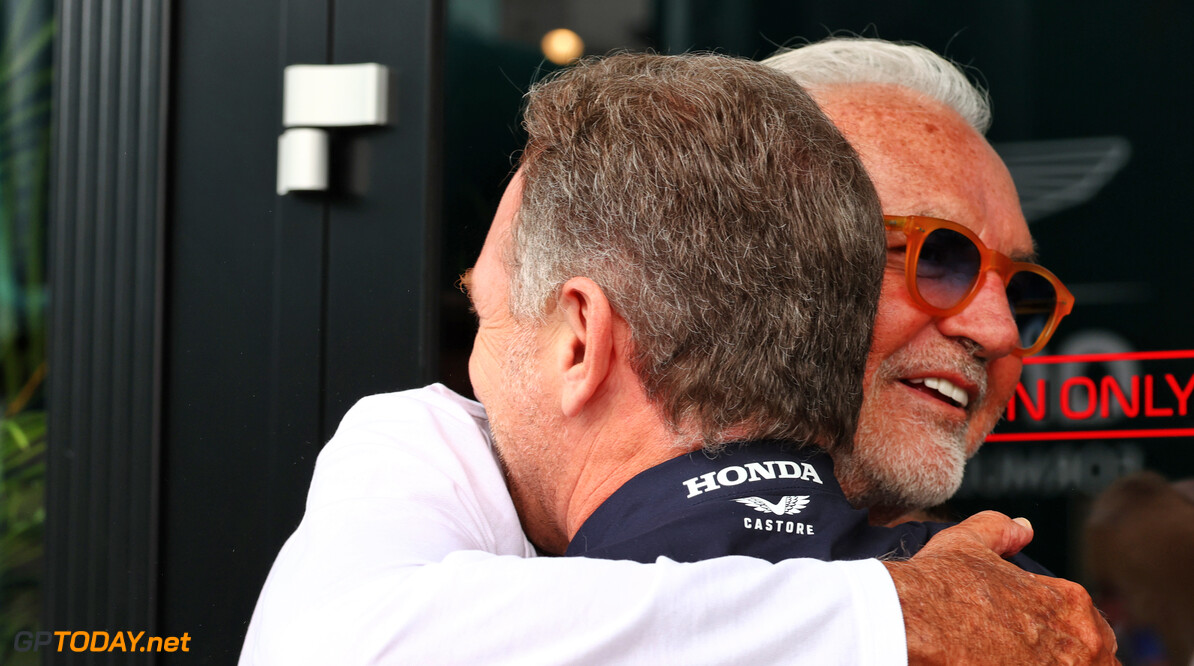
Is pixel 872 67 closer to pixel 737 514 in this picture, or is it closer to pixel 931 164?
pixel 931 164

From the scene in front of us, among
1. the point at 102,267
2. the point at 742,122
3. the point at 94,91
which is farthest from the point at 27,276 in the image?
the point at 742,122

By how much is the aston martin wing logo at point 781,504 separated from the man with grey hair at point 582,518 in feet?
0.30

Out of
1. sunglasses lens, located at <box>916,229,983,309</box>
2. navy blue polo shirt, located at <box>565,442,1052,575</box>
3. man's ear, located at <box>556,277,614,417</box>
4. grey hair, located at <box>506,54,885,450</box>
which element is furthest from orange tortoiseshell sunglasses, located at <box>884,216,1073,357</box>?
man's ear, located at <box>556,277,614,417</box>

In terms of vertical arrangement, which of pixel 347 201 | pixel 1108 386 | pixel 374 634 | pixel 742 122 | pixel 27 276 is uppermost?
pixel 742 122

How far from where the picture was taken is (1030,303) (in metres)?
1.74

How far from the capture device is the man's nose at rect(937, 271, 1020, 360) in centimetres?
169

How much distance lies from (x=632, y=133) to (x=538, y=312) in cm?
24

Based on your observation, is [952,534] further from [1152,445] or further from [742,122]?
[1152,445]

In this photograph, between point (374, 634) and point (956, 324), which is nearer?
point (374, 634)

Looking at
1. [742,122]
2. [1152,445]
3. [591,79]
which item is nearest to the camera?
[742,122]

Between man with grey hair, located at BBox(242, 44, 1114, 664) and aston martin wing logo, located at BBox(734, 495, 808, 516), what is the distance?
9cm

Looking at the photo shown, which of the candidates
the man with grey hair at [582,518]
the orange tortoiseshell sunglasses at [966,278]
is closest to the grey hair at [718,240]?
the man with grey hair at [582,518]

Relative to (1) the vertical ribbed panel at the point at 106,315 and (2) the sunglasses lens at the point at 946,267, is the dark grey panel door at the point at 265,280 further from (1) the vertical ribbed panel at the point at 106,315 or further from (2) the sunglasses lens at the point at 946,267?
(2) the sunglasses lens at the point at 946,267

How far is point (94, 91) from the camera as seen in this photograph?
174 centimetres
